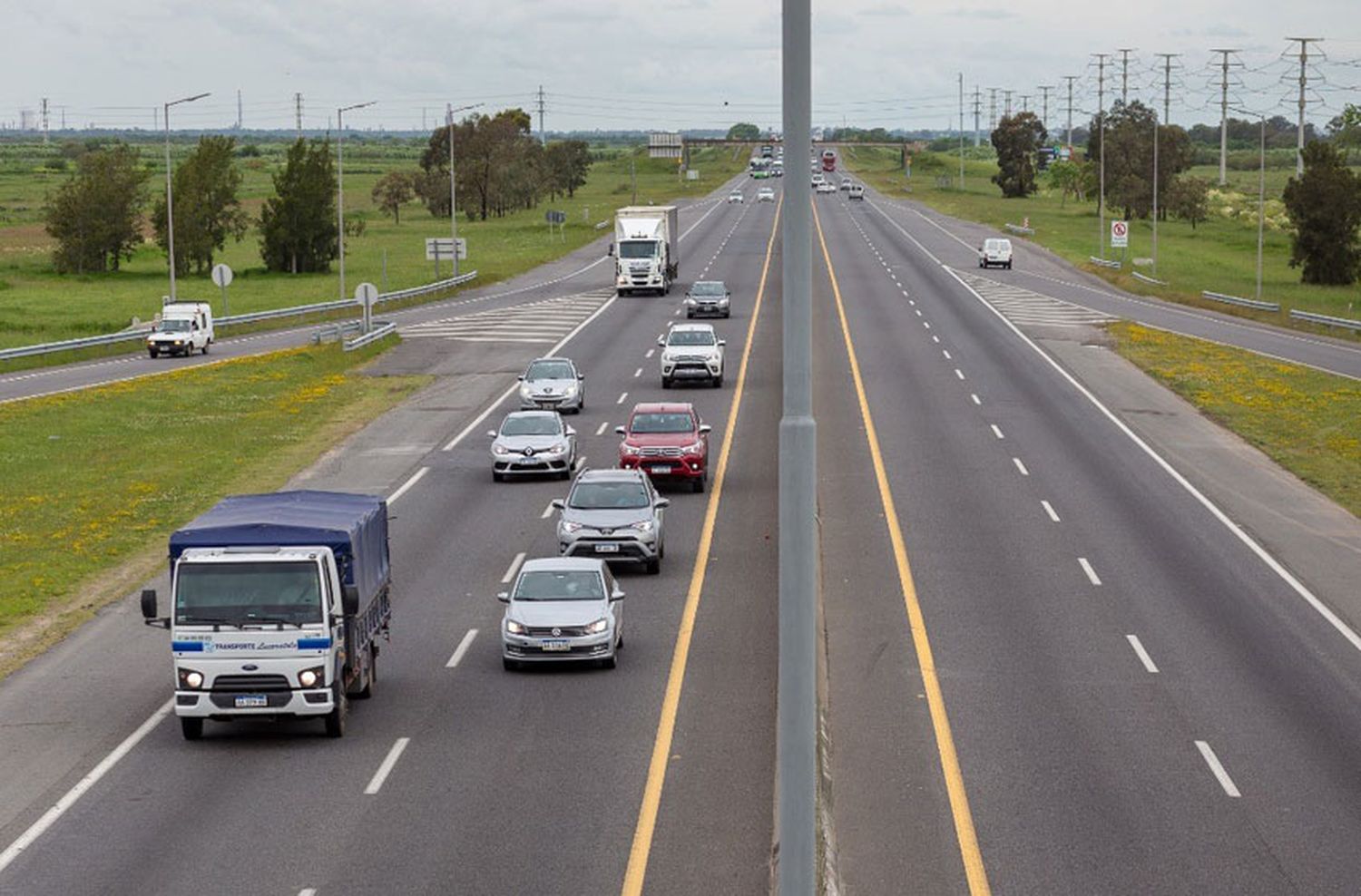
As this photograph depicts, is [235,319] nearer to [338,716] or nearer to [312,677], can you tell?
[338,716]

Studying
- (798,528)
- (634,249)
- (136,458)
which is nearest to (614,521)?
(136,458)

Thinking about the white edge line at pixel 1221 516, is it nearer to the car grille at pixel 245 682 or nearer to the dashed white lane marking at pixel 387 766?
the dashed white lane marking at pixel 387 766

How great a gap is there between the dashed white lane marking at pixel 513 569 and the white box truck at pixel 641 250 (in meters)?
54.7

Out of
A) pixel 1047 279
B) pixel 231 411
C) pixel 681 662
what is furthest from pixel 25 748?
pixel 1047 279

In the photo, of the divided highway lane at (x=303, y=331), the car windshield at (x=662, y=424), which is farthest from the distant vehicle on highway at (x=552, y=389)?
the divided highway lane at (x=303, y=331)

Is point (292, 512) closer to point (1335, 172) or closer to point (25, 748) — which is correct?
point (25, 748)

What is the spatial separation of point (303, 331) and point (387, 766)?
205 feet

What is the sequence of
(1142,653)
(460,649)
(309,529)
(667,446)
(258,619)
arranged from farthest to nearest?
(667,446) → (460,649) → (1142,653) → (309,529) → (258,619)

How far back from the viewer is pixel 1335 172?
110m

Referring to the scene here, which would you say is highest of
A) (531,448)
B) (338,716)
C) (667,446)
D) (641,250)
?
(641,250)

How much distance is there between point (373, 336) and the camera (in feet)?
237

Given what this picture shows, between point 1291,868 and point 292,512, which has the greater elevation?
point 292,512

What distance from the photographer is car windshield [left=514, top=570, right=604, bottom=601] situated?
28078 millimetres

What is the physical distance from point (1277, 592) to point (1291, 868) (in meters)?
14.7
